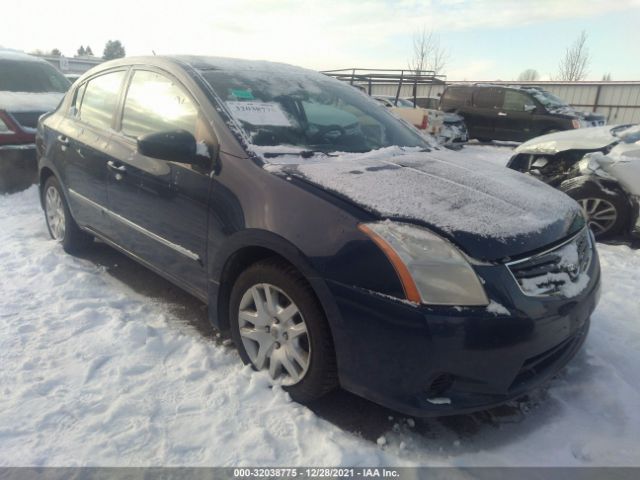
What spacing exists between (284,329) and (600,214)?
12.9 ft

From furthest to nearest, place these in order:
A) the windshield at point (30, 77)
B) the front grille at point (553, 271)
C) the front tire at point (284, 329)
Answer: the windshield at point (30, 77) < the front tire at point (284, 329) < the front grille at point (553, 271)

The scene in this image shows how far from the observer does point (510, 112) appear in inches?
514

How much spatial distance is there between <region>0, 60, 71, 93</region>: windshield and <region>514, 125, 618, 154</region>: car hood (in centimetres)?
697

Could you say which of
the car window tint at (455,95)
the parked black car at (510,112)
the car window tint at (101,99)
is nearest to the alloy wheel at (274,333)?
the car window tint at (101,99)

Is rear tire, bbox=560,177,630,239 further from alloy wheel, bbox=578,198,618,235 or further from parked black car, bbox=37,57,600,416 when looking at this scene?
parked black car, bbox=37,57,600,416

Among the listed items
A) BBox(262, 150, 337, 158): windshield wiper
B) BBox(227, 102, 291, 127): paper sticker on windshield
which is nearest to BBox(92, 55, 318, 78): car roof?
BBox(227, 102, 291, 127): paper sticker on windshield

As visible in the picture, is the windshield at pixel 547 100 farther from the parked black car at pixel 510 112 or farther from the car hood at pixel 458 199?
the car hood at pixel 458 199

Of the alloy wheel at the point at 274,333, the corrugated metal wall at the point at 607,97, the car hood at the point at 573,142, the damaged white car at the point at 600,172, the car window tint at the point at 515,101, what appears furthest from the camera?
the corrugated metal wall at the point at 607,97

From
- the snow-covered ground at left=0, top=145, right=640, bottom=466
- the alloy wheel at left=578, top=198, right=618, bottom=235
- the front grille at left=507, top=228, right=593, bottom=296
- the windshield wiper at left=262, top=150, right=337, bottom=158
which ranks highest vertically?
the windshield wiper at left=262, top=150, right=337, bottom=158

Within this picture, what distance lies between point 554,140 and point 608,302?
8.83 ft

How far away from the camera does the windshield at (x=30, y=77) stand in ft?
22.8

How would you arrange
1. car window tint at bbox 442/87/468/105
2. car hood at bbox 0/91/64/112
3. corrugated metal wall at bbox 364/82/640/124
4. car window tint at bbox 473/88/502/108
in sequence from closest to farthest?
car hood at bbox 0/91/64/112, car window tint at bbox 473/88/502/108, car window tint at bbox 442/87/468/105, corrugated metal wall at bbox 364/82/640/124

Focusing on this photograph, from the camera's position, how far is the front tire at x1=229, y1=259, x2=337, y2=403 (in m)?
2.04

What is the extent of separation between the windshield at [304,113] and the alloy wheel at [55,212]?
7.29ft
